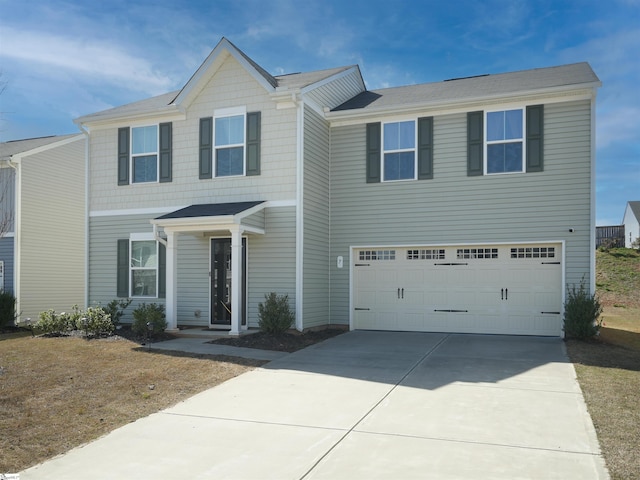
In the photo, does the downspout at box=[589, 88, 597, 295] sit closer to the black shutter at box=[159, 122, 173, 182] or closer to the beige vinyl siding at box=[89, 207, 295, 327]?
the beige vinyl siding at box=[89, 207, 295, 327]

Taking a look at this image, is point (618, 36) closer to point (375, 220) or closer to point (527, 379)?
point (375, 220)

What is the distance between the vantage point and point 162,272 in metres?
14.5

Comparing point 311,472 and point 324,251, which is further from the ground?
point 324,251

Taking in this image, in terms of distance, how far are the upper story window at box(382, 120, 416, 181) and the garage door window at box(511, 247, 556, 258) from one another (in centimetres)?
312

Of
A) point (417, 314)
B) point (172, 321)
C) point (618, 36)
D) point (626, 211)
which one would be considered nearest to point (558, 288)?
point (417, 314)

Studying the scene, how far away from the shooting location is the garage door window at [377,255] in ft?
46.5

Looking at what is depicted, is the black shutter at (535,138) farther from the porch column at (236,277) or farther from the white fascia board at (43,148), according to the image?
the white fascia board at (43,148)

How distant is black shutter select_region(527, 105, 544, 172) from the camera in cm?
1280

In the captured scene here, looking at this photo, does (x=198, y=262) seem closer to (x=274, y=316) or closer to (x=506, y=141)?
(x=274, y=316)

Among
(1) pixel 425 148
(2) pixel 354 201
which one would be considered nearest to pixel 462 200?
(1) pixel 425 148

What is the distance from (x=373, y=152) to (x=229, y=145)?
375 centimetres

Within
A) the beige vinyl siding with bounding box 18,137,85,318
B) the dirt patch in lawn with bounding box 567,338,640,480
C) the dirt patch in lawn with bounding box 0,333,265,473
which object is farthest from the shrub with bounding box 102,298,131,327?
A: the dirt patch in lawn with bounding box 567,338,640,480

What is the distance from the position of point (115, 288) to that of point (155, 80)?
816cm

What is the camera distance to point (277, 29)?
50.2 feet
